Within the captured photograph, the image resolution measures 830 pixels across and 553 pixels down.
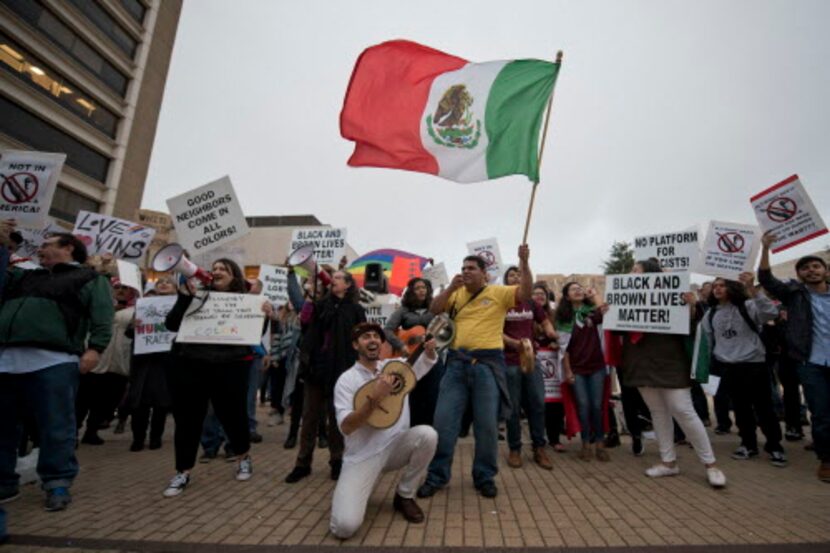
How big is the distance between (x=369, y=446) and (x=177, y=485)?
2097 millimetres

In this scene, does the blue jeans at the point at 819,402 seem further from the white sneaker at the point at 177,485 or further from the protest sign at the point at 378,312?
the white sneaker at the point at 177,485

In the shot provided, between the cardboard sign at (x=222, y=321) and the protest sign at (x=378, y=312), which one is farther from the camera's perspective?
the protest sign at (x=378, y=312)

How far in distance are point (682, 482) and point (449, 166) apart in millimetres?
4121

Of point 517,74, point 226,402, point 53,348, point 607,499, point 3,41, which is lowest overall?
point 607,499

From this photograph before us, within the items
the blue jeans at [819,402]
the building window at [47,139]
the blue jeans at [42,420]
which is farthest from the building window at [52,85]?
the blue jeans at [819,402]

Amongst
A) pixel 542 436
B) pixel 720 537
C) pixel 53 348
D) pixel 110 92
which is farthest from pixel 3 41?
pixel 720 537

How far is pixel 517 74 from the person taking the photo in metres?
4.78

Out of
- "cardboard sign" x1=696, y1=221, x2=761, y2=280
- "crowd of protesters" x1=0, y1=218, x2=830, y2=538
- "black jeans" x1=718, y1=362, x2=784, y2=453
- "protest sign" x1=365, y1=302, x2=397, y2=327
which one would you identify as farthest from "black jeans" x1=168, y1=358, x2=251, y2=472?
"cardboard sign" x1=696, y1=221, x2=761, y2=280

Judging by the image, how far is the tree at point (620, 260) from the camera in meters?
42.8

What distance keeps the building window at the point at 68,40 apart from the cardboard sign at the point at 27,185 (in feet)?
100

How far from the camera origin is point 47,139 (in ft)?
88.3

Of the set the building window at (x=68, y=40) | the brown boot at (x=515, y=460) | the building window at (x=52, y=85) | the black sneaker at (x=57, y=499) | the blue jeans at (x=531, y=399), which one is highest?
the building window at (x=68, y=40)

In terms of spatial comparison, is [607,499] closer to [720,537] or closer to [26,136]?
[720,537]

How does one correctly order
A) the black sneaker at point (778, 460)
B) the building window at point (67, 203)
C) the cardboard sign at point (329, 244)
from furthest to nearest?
the building window at point (67, 203) → the cardboard sign at point (329, 244) → the black sneaker at point (778, 460)
